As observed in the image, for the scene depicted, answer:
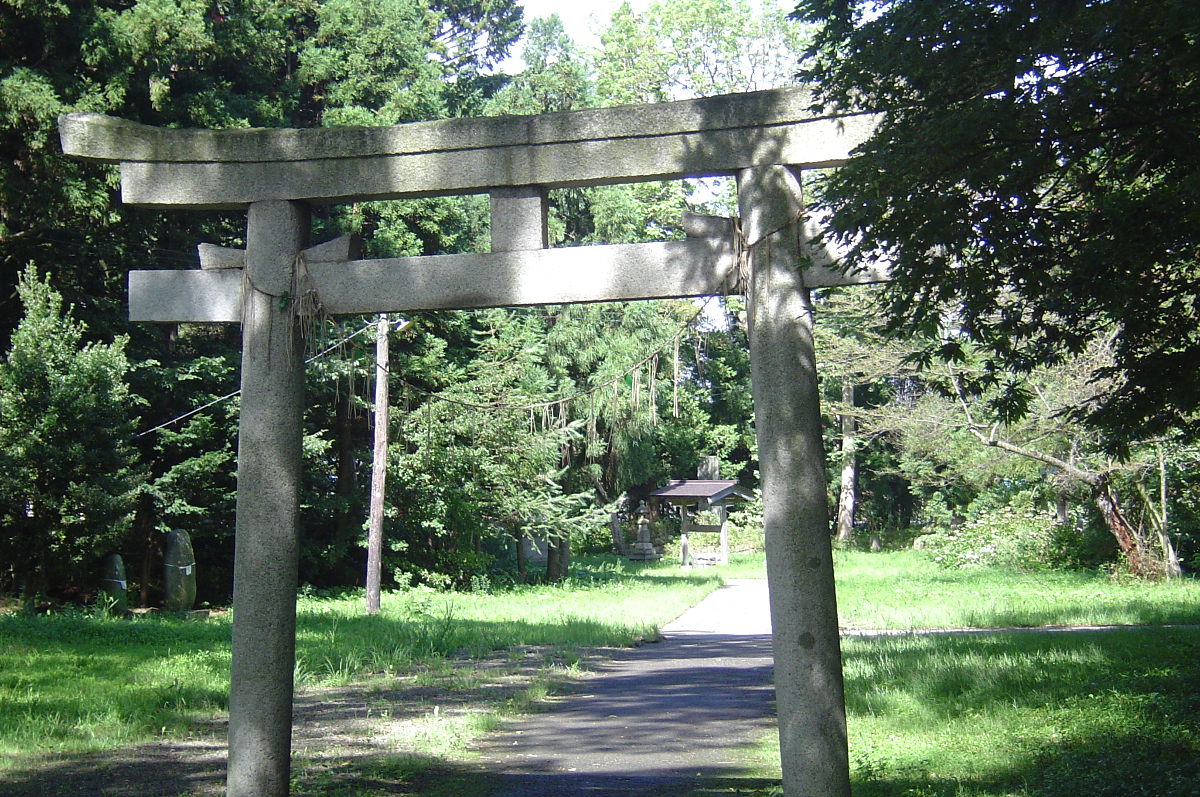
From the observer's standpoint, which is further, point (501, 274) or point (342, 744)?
point (342, 744)

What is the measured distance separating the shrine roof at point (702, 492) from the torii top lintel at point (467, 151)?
30765 mm

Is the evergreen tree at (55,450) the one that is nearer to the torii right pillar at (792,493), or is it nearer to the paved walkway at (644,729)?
the paved walkway at (644,729)

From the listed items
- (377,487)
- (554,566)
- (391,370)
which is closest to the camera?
(377,487)

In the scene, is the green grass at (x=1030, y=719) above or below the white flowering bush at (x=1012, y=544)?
below

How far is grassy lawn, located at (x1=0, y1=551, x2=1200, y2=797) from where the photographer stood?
6.79m

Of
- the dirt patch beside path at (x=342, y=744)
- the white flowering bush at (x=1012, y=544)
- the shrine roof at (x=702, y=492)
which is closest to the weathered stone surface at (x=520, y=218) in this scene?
the dirt patch beside path at (x=342, y=744)

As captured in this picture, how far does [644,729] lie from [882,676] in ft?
9.48

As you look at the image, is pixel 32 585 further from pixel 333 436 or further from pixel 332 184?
pixel 332 184

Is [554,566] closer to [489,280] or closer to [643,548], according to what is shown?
[643,548]

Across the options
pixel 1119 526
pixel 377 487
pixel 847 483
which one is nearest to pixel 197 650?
pixel 377 487

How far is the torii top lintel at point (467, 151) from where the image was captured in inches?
216

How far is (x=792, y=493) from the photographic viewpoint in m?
5.29

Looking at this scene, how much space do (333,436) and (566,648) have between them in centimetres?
1273

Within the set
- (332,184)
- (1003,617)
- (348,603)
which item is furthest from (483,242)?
(332,184)
